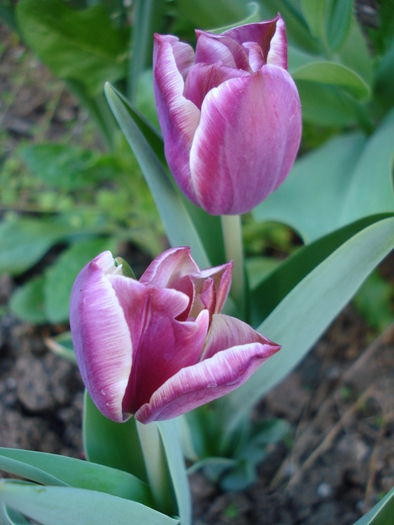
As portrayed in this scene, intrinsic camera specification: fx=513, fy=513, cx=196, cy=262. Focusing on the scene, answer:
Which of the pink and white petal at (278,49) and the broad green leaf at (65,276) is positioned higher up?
the pink and white petal at (278,49)

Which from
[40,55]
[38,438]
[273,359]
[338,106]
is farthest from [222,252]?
[40,55]

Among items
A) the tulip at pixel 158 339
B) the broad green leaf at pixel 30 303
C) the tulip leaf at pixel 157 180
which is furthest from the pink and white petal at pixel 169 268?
the broad green leaf at pixel 30 303

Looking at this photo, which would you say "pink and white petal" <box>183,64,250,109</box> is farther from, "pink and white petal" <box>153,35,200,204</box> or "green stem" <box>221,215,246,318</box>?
"green stem" <box>221,215,246,318</box>

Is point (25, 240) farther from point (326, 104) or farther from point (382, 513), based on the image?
point (382, 513)

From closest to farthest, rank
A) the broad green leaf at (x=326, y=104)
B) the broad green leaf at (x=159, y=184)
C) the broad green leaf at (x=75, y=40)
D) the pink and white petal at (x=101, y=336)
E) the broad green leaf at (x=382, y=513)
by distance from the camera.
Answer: the pink and white petal at (x=101, y=336) → the broad green leaf at (x=382, y=513) → the broad green leaf at (x=159, y=184) → the broad green leaf at (x=326, y=104) → the broad green leaf at (x=75, y=40)

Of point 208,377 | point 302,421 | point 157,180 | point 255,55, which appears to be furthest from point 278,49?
point 302,421

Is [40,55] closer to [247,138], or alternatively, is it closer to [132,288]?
[247,138]

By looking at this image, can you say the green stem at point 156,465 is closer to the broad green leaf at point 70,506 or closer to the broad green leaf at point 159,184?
the broad green leaf at point 70,506
